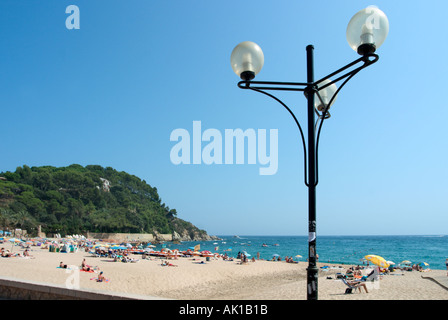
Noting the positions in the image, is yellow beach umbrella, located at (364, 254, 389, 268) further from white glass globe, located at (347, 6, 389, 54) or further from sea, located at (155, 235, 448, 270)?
white glass globe, located at (347, 6, 389, 54)

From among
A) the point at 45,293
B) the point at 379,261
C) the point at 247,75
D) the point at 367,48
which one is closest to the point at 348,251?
the point at 379,261

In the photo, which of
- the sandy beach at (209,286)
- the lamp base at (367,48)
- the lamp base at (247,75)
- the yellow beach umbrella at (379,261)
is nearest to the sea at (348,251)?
the yellow beach umbrella at (379,261)

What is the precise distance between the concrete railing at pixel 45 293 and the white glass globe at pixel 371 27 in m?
4.21

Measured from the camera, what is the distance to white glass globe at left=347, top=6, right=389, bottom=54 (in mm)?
3449

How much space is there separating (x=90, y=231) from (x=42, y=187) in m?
24.3

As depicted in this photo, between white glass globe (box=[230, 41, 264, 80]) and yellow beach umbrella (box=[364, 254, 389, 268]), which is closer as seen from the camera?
white glass globe (box=[230, 41, 264, 80])

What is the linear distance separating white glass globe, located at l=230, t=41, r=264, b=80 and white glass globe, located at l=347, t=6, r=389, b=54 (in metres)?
1.20

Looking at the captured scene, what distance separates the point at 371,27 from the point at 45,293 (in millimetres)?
6247

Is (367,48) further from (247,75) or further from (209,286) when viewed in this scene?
(209,286)

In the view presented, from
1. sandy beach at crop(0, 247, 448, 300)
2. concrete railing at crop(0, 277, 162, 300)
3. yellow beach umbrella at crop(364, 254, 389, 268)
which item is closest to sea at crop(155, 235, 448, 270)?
yellow beach umbrella at crop(364, 254, 389, 268)
